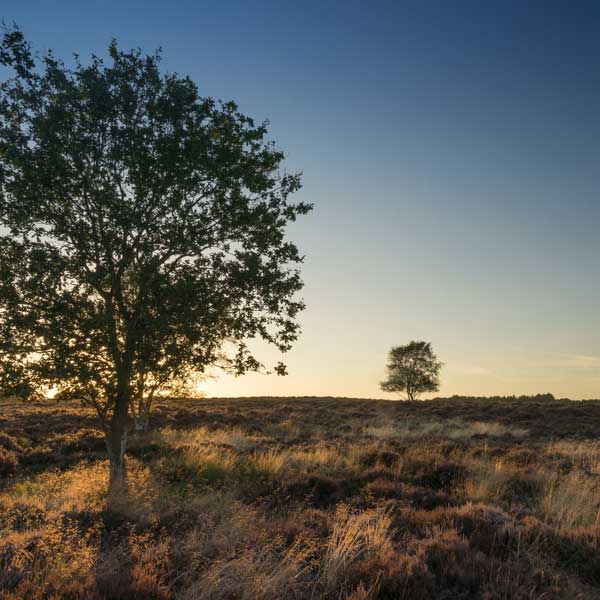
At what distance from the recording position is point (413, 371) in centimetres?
6744

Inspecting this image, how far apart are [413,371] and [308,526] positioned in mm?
62505

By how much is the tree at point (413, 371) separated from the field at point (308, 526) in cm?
5009

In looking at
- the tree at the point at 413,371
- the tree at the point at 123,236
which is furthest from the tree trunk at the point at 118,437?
the tree at the point at 413,371

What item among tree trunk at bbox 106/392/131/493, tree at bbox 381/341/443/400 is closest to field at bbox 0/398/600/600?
tree trunk at bbox 106/392/131/493

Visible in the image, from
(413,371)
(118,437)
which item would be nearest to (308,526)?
(118,437)

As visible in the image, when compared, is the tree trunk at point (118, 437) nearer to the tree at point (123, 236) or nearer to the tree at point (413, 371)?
the tree at point (123, 236)

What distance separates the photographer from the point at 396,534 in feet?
24.5

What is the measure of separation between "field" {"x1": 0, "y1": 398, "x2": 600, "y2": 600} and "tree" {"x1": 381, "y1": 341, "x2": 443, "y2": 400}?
50.1m

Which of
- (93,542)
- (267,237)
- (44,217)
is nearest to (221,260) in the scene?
(267,237)

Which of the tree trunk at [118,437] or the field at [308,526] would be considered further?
the tree trunk at [118,437]

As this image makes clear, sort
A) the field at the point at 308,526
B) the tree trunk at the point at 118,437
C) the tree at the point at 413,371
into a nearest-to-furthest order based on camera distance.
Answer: the field at the point at 308,526, the tree trunk at the point at 118,437, the tree at the point at 413,371

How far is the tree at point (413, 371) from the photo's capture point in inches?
2630

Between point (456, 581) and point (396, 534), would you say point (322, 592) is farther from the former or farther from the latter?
point (396, 534)

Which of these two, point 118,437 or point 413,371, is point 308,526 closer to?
point 118,437
